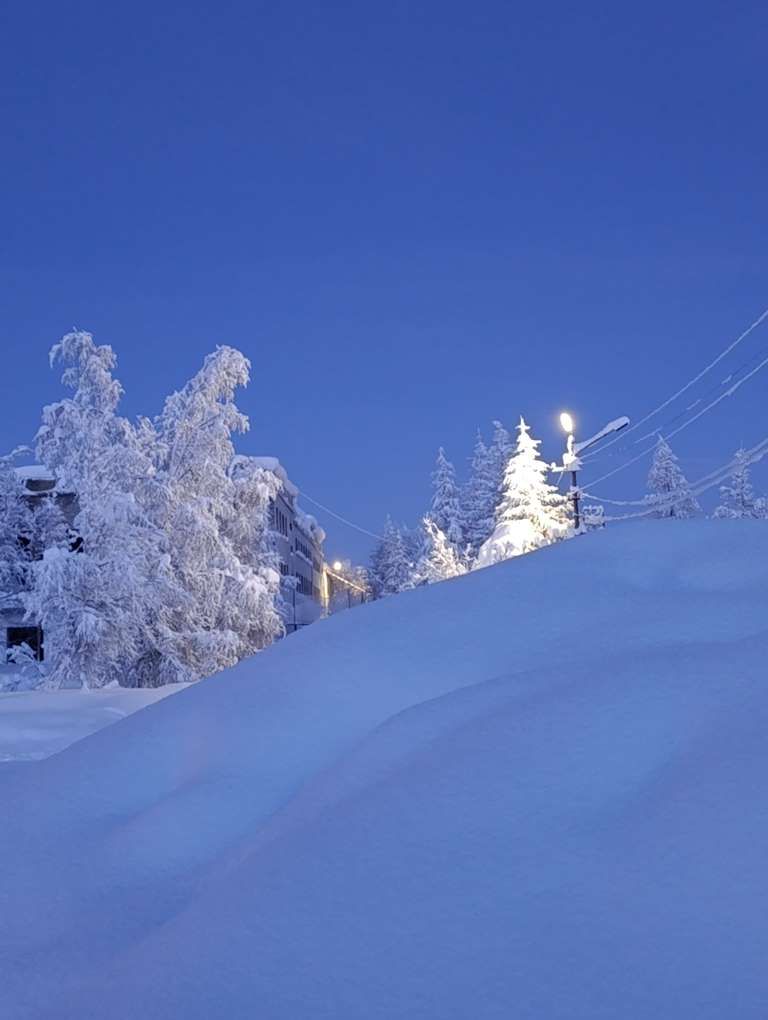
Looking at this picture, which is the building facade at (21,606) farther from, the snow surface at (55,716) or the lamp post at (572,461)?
the snow surface at (55,716)

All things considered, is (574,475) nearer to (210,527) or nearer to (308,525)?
(210,527)

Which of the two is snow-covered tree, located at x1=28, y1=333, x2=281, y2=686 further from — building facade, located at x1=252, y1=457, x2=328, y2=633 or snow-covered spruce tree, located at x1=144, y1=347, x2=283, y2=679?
building facade, located at x1=252, y1=457, x2=328, y2=633

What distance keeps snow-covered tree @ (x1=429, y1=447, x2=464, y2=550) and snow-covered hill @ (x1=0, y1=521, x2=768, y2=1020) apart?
48.5 m

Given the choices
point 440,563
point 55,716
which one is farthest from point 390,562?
point 55,716

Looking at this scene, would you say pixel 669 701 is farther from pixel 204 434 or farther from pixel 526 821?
pixel 204 434

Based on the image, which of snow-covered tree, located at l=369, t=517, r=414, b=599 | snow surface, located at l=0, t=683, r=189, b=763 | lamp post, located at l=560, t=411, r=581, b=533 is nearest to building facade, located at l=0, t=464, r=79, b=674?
lamp post, located at l=560, t=411, r=581, b=533

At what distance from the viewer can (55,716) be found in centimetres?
960

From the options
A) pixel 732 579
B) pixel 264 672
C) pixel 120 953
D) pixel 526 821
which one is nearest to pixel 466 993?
pixel 526 821

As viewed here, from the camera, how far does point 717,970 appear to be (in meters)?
1.98

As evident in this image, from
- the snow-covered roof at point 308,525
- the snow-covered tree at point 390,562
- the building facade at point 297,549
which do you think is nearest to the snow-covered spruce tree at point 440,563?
the building facade at point 297,549

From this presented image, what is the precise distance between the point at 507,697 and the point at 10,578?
35.8 meters

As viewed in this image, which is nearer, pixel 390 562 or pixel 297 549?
pixel 390 562

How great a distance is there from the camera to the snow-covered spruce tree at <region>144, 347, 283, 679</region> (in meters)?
22.4

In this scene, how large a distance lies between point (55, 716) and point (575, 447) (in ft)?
Result: 44.7
